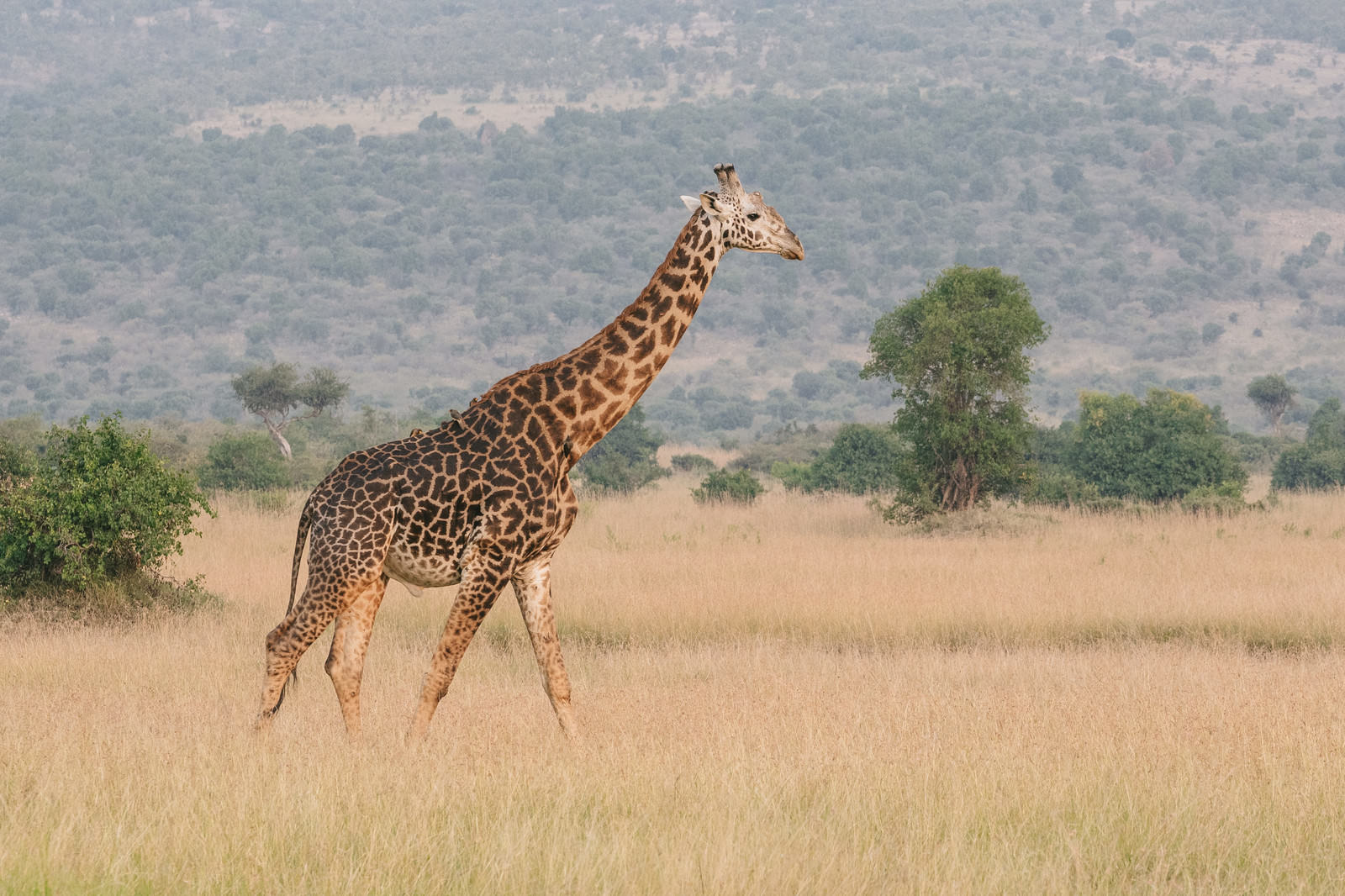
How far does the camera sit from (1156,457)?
2942 centimetres

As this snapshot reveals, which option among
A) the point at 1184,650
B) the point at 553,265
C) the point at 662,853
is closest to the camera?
the point at 662,853

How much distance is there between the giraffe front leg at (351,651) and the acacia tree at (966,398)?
16554 mm

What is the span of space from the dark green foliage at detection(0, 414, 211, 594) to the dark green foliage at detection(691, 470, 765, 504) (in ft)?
50.3

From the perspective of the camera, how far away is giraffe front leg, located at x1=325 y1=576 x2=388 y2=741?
962cm

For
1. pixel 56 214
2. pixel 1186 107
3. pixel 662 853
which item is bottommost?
pixel 56 214

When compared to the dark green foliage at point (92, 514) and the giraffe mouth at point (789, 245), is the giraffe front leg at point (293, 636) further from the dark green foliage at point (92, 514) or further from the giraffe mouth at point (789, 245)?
the dark green foliage at point (92, 514)

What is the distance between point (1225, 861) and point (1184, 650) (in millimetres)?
7040

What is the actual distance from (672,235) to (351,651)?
14344cm

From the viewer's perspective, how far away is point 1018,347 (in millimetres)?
25562

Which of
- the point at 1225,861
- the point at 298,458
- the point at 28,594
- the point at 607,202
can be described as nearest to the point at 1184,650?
the point at 1225,861

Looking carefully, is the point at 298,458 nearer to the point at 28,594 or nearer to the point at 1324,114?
the point at 28,594

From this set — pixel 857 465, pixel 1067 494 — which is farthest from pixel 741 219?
pixel 857 465

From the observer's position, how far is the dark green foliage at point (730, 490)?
30.0 m

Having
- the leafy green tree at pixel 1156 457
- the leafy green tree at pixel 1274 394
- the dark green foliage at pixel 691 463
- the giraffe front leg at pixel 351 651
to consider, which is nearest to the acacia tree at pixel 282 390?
the dark green foliage at pixel 691 463
